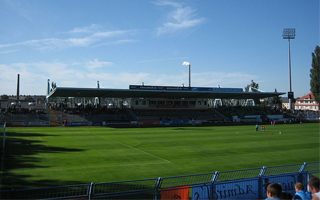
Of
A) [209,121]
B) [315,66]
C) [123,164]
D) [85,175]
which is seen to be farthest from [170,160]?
[315,66]

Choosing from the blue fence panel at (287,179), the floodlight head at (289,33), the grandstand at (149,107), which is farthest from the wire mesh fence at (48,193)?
the floodlight head at (289,33)

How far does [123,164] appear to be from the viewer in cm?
2594

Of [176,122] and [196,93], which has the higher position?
[196,93]

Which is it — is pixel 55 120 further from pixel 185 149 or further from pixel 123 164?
pixel 123 164

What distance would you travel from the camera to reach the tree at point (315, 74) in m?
101

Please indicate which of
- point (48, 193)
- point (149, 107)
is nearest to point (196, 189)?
point (48, 193)

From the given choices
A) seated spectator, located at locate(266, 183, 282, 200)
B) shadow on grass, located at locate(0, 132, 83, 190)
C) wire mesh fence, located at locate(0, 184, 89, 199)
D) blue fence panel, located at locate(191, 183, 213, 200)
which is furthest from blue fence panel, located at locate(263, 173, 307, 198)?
shadow on grass, located at locate(0, 132, 83, 190)

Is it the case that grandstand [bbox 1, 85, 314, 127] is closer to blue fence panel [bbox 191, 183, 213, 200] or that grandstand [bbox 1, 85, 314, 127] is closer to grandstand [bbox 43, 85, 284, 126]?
grandstand [bbox 43, 85, 284, 126]

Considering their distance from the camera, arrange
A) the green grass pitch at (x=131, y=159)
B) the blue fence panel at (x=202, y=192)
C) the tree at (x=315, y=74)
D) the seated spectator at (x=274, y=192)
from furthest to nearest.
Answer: the tree at (x=315, y=74) → the green grass pitch at (x=131, y=159) → the blue fence panel at (x=202, y=192) → the seated spectator at (x=274, y=192)

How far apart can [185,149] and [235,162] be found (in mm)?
7454

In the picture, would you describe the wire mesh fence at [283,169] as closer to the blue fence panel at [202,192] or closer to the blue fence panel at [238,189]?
the blue fence panel at [238,189]

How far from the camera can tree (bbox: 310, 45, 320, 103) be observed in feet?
331

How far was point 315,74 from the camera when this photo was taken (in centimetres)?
10169

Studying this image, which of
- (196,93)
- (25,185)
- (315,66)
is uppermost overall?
(315,66)
